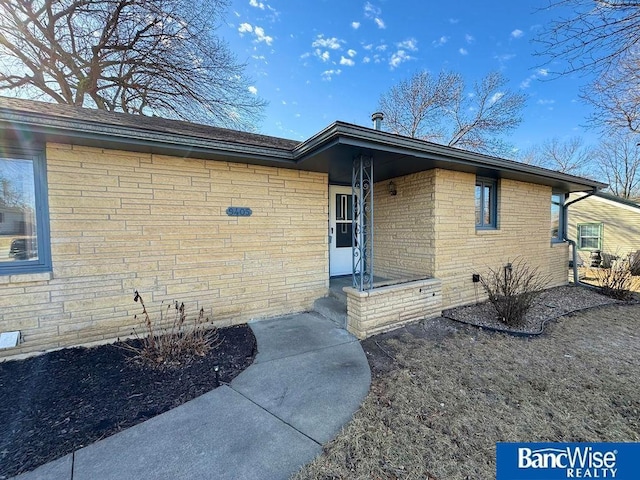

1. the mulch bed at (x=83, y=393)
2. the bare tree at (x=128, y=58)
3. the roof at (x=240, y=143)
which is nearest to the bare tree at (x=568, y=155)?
the roof at (x=240, y=143)

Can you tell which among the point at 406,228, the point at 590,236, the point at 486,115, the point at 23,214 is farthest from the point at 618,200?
the point at 23,214

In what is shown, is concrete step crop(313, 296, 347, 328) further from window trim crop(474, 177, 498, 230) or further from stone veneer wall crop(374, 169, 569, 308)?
window trim crop(474, 177, 498, 230)

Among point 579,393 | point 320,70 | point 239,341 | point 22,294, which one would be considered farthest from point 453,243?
point 320,70

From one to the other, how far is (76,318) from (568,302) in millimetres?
9474

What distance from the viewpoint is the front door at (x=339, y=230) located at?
6379 mm

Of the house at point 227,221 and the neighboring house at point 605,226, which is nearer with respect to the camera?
the house at point 227,221

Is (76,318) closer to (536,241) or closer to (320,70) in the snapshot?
(536,241)

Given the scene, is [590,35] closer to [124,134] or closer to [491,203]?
[491,203]

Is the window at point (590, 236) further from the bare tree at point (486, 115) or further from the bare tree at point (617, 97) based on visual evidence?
the bare tree at point (617, 97)

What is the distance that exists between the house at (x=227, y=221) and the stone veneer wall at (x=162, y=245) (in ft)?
0.05

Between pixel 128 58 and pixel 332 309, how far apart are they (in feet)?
40.1

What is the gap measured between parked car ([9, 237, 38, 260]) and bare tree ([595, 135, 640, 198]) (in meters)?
33.1

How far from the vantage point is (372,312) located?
422 cm

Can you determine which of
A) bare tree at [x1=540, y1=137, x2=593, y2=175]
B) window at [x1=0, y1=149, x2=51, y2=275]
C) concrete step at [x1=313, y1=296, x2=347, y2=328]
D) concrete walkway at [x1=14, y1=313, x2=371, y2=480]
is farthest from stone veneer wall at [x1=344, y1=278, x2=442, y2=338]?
bare tree at [x1=540, y1=137, x2=593, y2=175]
